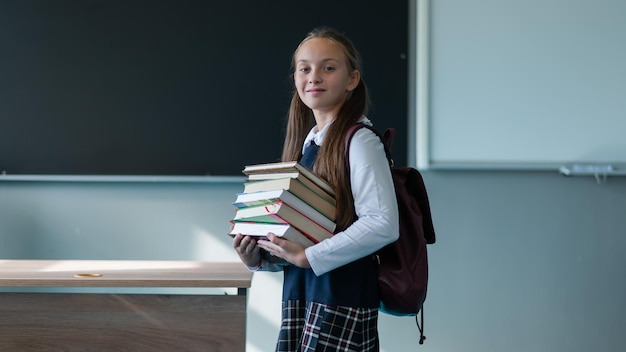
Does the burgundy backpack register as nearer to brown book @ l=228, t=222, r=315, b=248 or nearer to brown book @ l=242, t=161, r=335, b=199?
brown book @ l=242, t=161, r=335, b=199

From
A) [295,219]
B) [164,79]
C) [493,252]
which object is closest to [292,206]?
[295,219]

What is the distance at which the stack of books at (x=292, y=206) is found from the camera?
150 cm

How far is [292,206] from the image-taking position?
1.50m

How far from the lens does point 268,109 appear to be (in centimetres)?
338

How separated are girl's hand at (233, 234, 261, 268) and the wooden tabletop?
0.35 meters

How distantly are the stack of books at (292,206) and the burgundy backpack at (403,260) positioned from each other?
9 cm

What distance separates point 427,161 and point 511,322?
86 centimetres

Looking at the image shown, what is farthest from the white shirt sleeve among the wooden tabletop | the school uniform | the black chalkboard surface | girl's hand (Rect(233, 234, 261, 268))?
the black chalkboard surface

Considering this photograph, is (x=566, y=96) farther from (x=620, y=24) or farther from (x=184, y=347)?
(x=184, y=347)

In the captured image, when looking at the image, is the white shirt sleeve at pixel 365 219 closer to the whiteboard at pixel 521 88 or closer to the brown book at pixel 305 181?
the brown book at pixel 305 181

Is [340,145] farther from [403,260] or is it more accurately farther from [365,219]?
[403,260]

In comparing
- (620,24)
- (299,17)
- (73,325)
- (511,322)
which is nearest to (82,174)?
(299,17)

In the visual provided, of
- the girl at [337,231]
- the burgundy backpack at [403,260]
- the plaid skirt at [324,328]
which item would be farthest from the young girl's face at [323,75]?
the plaid skirt at [324,328]

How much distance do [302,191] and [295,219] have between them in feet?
0.19
